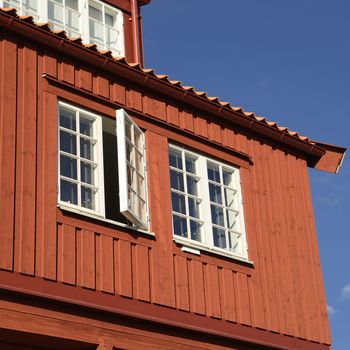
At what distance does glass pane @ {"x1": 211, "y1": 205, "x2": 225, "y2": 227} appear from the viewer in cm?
1187

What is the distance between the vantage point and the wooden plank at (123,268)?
1010 cm

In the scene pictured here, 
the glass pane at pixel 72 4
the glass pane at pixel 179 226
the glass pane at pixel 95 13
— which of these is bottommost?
the glass pane at pixel 179 226

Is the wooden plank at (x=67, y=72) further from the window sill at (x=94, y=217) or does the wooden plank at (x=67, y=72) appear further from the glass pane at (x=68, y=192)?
the window sill at (x=94, y=217)

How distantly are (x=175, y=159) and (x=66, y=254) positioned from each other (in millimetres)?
2697

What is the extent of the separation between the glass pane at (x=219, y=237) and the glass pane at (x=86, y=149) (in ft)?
7.12

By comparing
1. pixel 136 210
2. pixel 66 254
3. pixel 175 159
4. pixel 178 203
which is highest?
pixel 175 159

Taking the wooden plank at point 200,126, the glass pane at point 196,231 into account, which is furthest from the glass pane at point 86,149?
the wooden plank at point 200,126

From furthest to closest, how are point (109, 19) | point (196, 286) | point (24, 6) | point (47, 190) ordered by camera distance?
point (109, 19) → point (24, 6) → point (196, 286) → point (47, 190)

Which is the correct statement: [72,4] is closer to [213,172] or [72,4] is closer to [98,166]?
[213,172]

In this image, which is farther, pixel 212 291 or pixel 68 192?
pixel 212 291

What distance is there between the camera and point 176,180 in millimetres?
11672

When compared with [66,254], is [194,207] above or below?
above

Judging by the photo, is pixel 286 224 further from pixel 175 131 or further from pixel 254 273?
pixel 175 131

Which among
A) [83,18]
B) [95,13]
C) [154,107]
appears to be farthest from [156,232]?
[95,13]
